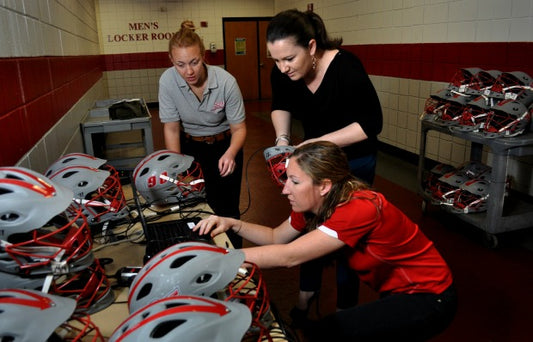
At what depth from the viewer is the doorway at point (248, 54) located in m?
11.4

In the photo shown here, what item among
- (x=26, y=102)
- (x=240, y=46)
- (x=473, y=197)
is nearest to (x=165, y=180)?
(x=26, y=102)

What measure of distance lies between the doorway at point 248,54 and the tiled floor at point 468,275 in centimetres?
741

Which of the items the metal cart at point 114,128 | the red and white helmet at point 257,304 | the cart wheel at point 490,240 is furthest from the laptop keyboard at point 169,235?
the cart wheel at point 490,240

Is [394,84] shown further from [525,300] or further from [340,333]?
[340,333]

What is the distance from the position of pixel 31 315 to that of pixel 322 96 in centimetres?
163

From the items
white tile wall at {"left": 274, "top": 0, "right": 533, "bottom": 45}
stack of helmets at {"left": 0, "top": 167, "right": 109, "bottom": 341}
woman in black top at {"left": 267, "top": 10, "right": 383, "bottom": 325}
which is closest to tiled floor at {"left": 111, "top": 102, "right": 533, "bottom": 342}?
woman in black top at {"left": 267, "top": 10, "right": 383, "bottom": 325}

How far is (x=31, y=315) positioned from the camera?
0.81 metres

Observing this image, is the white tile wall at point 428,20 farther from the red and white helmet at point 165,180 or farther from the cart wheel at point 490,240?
the red and white helmet at point 165,180

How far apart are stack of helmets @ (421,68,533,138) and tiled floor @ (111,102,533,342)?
871 mm

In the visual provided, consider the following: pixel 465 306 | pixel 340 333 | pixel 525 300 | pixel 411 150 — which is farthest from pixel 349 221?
pixel 411 150

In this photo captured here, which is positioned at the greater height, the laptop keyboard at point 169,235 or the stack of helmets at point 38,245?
the stack of helmets at point 38,245

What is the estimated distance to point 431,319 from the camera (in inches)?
60.5

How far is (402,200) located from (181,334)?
3881 mm

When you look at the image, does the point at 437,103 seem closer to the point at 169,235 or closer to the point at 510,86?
the point at 510,86
